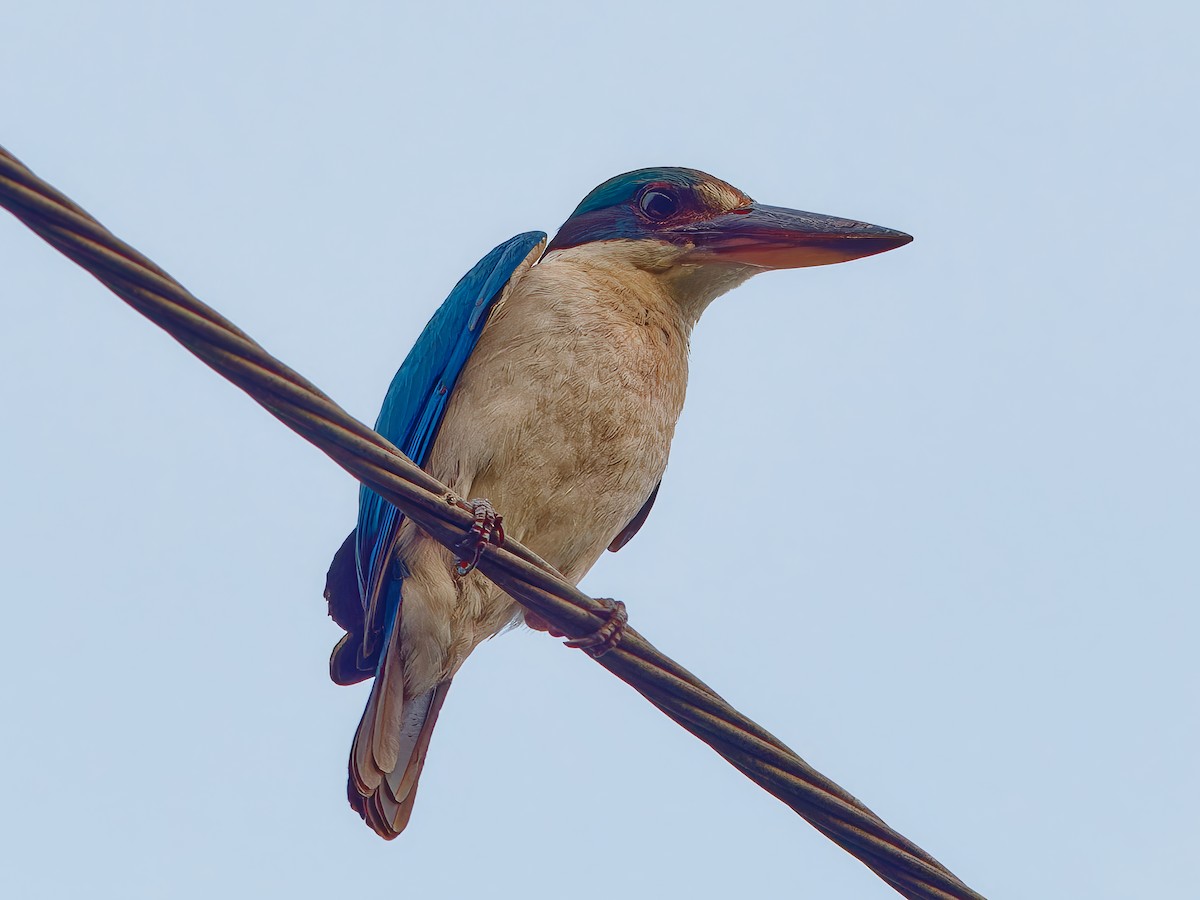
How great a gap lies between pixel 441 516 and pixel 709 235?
219 cm

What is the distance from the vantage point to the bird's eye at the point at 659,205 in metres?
5.07

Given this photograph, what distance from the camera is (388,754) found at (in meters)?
4.35

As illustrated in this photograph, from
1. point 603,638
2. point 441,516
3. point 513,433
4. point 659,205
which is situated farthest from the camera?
point 659,205

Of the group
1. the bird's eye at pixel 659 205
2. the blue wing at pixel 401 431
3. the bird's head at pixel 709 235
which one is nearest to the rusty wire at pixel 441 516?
the blue wing at pixel 401 431

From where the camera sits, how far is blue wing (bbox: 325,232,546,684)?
4383mm

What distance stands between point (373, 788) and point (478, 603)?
64 centimetres

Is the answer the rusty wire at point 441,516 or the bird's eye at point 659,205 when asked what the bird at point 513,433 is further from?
the rusty wire at point 441,516

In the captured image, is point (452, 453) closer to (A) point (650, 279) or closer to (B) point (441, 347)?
(B) point (441, 347)

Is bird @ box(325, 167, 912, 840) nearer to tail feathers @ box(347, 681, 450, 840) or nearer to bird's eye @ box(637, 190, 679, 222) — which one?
tail feathers @ box(347, 681, 450, 840)

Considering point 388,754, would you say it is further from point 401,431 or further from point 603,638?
point 603,638

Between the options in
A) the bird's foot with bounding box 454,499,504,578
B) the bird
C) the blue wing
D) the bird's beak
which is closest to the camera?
the bird's foot with bounding box 454,499,504,578

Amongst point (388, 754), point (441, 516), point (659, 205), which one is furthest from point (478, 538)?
point (659, 205)

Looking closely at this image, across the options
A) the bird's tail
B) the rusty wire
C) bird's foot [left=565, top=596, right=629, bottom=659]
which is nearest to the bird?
the bird's tail

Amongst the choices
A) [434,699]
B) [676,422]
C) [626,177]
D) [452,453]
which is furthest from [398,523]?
[626,177]
